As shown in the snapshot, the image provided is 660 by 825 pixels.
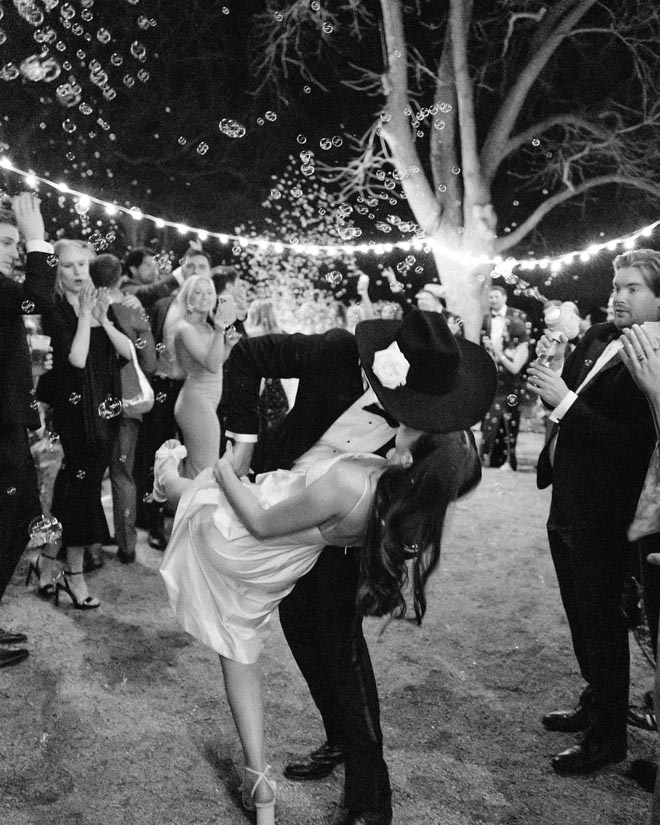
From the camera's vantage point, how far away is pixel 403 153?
43.3 ft

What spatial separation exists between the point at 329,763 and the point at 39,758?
1075mm

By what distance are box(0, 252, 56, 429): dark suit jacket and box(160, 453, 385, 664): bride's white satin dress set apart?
1.42m

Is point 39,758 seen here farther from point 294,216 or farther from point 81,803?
point 294,216

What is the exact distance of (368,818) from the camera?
2.38m

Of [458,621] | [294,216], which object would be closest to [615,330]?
[458,621]

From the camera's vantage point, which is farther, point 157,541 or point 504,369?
point 504,369

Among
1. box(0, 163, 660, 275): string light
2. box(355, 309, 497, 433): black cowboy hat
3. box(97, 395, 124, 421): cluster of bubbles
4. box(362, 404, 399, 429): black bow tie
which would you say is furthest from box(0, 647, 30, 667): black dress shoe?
box(0, 163, 660, 275): string light

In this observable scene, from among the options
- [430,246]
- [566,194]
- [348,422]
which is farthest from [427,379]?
[566,194]

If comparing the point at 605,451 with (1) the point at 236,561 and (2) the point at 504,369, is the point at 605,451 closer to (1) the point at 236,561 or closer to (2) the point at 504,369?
(1) the point at 236,561

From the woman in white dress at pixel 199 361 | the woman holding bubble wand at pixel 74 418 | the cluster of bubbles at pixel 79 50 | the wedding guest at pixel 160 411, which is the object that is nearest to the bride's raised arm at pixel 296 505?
the woman holding bubble wand at pixel 74 418

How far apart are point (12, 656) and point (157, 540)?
1.95 m

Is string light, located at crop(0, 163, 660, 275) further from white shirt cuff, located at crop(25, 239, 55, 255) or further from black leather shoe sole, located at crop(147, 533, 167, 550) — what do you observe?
white shirt cuff, located at crop(25, 239, 55, 255)

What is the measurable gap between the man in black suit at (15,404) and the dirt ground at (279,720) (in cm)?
49

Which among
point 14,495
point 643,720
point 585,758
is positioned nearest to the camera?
point 585,758
